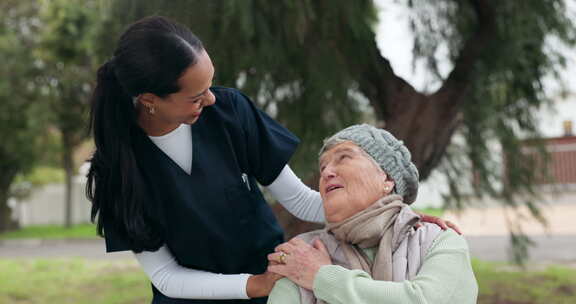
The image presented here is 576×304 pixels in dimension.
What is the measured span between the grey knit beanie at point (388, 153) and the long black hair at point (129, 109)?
0.42m

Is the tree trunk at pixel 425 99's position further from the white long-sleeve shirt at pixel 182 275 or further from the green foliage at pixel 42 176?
Answer: the green foliage at pixel 42 176

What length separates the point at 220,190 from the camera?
1798mm

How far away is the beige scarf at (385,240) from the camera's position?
1.48 metres

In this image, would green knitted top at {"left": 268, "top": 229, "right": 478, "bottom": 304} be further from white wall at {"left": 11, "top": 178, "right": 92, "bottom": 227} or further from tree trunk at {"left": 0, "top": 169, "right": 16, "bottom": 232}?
white wall at {"left": 11, "top": 178, "right": 92, "bottom": 227}

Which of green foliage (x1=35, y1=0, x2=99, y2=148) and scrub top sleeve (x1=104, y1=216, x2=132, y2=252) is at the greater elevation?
scrub top sleeve (x1=104, y1=216, x2=132, y2=252)

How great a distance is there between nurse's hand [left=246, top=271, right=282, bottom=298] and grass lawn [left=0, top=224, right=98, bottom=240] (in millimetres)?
11810

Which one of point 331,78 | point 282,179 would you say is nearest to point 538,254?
point 331,78

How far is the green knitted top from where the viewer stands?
54.2 inches

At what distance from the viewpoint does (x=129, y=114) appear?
5.62ft

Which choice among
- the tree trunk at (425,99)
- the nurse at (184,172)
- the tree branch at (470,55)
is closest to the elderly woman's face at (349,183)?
the nurse at (184,172)

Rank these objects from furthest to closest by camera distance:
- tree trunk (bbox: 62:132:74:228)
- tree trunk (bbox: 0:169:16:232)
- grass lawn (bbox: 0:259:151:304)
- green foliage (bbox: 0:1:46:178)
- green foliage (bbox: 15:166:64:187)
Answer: green foliage (bbox: 15:166:64:187) < tree trunk (bbox: 0:169:16:232) < tree trunk (bbox: 62:132:74:228) < green foliage (bbox: 0:1:46:178) < grass lawn (bbox: 0:259:151:304)

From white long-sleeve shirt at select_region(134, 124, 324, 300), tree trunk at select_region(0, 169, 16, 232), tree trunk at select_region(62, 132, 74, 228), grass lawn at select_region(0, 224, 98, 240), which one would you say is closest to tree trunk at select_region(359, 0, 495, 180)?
white long-sleeve shirt at select_region(134, 124, 324, 300)

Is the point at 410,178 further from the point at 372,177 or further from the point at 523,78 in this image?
the point at 523,78

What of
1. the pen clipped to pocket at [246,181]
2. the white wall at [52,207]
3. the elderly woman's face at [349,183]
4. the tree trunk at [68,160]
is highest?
the elderly woman's face at [349,183]
